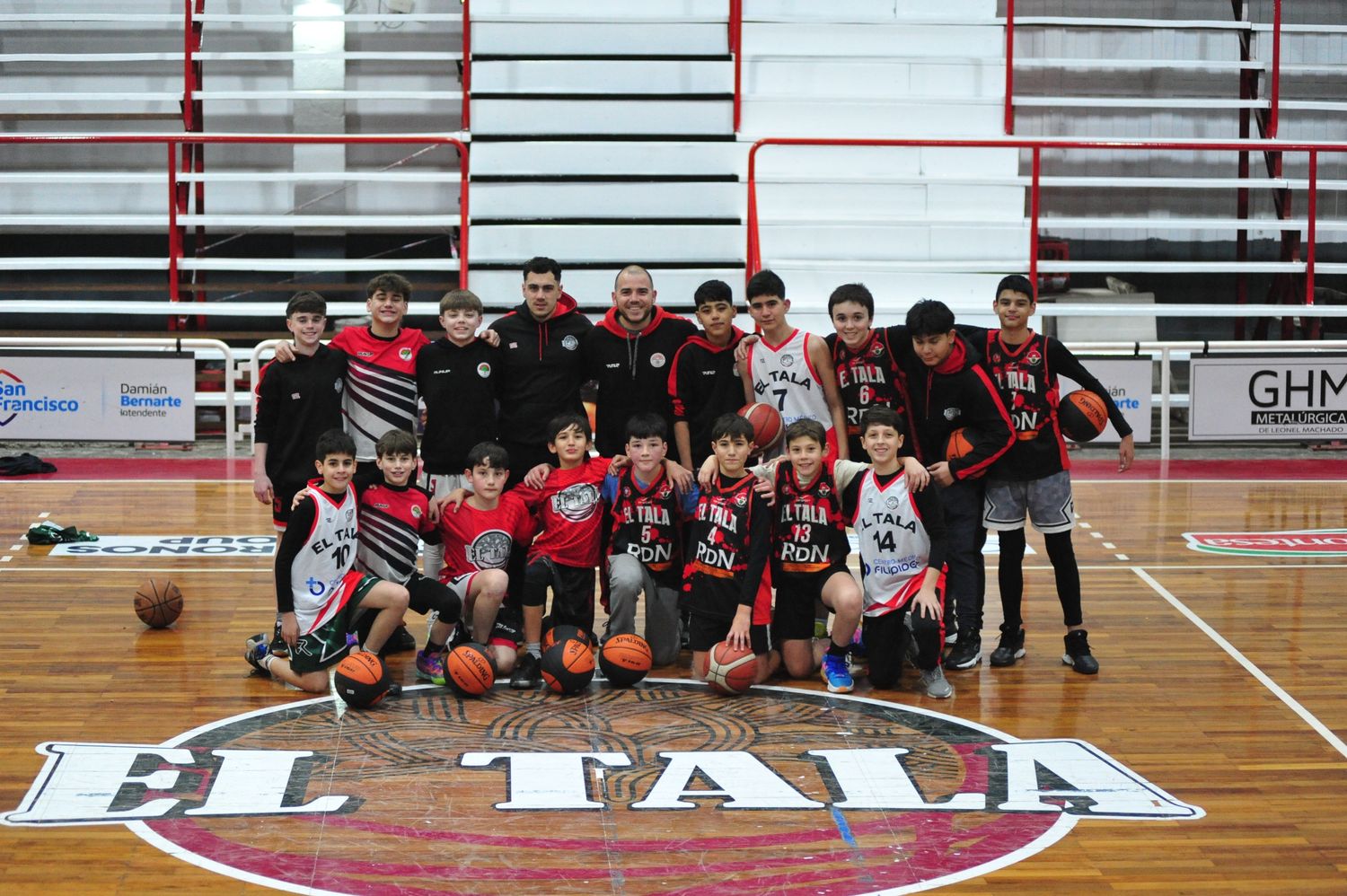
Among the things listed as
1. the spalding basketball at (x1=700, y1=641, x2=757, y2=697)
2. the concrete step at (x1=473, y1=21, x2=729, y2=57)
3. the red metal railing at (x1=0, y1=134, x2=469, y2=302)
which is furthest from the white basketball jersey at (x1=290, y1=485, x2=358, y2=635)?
the concrete step at (x1=473, y1=21, x2=729, y2=57)

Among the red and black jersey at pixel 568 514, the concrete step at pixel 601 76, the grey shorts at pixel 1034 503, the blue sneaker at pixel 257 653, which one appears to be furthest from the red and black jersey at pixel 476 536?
the concrete step at pixel 601 76

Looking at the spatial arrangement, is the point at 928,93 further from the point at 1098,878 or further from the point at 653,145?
the point at 1098,878

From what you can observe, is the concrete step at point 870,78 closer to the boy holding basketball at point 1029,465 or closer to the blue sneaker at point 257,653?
the boy holding basketball at point 1029,465

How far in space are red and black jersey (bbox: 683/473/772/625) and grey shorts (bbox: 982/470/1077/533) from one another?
0.99 m

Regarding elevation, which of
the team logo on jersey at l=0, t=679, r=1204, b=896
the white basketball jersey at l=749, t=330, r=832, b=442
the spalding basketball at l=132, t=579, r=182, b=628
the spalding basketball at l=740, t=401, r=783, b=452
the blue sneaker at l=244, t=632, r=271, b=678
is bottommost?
the team logo on jersey at l=0, t=679, r=1204, b=896

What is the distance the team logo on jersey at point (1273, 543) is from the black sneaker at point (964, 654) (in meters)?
2.75

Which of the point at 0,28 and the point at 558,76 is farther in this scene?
the point at 0,28

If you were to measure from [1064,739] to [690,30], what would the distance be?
8820mm

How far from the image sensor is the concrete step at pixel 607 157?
480 inches

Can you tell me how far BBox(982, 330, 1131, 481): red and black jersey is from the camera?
6.07 meters

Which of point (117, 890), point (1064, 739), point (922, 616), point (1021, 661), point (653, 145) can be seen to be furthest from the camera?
point (653, 145)

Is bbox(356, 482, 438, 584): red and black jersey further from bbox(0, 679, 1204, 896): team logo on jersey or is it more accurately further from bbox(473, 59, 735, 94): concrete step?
bbox(473, 59, 735, 94): concrete step

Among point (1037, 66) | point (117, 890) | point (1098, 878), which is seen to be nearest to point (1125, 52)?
point (1037, 66)

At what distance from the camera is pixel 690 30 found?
12.7 meters
